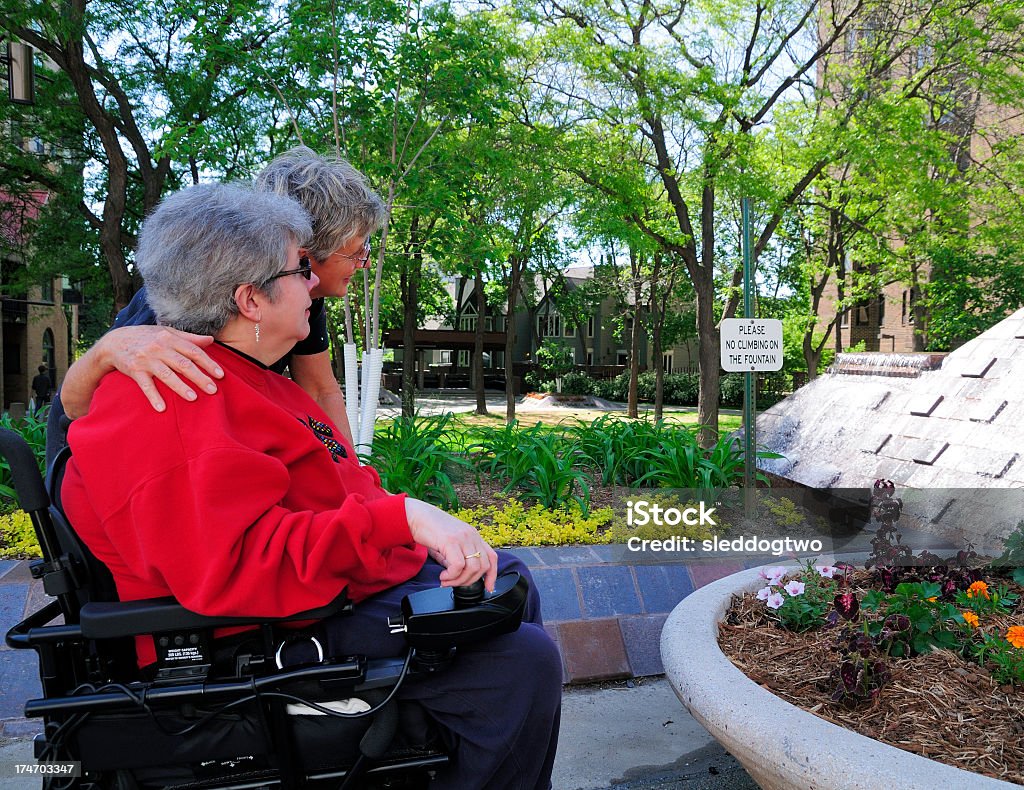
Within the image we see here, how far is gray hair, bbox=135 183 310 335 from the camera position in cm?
153

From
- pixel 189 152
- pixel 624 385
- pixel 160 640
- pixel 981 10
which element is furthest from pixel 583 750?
pixel 624 385

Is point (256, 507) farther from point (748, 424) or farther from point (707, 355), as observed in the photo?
point (707, 355)

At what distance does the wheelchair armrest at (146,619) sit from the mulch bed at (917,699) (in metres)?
1.25

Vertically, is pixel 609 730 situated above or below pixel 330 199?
below

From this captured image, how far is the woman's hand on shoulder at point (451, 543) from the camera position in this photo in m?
1.44

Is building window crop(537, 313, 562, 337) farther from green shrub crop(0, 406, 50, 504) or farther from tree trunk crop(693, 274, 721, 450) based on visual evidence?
green shrub crop(0, 406, 50, 504)

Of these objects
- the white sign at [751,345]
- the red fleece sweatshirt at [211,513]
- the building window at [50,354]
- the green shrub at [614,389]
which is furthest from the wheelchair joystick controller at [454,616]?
the building window at [50,354]

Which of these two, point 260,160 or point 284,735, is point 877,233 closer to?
point 260,160

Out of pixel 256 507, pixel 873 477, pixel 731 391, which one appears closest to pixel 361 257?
pixel 256 507

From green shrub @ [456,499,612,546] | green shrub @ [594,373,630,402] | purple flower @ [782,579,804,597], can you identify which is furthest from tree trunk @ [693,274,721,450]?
green shrub @ [594,373,630,402]

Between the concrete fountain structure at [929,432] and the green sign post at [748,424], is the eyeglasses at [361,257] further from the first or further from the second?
the green sign post at [748,424]

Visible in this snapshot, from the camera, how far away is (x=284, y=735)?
4.84 ft

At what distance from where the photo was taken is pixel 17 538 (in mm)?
3758

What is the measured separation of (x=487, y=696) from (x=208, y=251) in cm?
104
